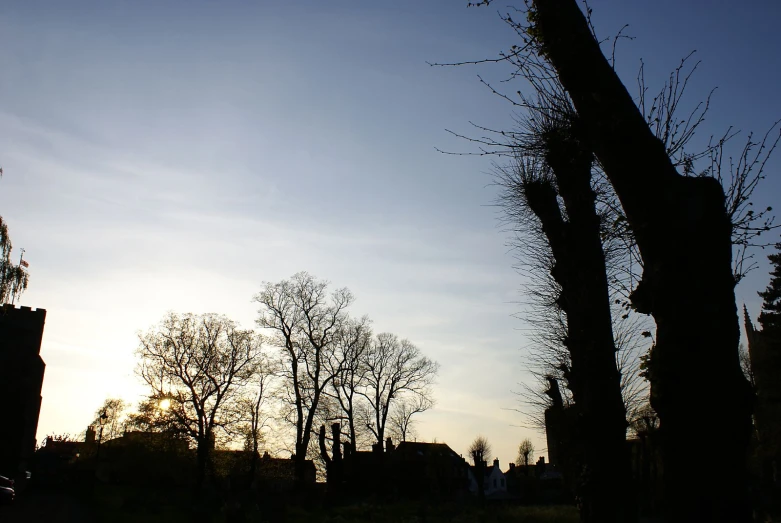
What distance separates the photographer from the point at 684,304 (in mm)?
4102

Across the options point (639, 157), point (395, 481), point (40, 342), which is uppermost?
point (40, 342)

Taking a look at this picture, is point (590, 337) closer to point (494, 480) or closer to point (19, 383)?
point (19, 383)

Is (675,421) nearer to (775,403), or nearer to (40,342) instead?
(775,403)

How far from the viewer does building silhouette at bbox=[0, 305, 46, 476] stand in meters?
46.0

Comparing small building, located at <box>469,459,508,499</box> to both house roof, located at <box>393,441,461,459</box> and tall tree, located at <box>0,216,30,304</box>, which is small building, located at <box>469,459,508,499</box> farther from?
tall tree, located at <box>0,216,30,304</box>

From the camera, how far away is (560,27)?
17.6ft

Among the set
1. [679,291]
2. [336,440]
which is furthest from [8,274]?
[336,440]

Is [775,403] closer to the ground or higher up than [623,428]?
higher up

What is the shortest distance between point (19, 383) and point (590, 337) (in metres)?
51.3

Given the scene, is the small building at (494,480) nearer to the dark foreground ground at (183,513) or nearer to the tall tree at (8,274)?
the dark foreground ground at (183,513)

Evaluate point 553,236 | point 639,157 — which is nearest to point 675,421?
point 639,157

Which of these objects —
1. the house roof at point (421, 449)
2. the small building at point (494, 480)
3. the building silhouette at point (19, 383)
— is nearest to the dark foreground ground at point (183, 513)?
the building silhouette at point (19, 383)

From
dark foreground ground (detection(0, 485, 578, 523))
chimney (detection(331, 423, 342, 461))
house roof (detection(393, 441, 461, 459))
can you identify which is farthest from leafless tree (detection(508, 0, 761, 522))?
house roof (detection(393, 441, 461, 459))

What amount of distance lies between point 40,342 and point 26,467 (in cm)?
1085
